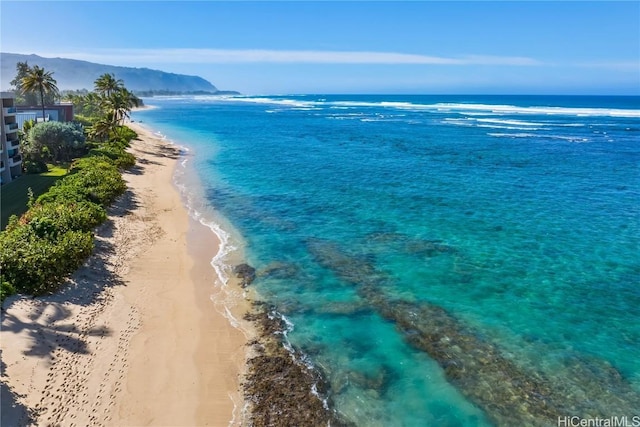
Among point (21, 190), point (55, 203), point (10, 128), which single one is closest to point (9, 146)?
point (10, 128)

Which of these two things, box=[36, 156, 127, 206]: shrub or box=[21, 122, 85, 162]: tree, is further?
box=[21, 122, 85, 162]: tree

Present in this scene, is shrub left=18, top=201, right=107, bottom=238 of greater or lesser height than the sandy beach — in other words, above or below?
above

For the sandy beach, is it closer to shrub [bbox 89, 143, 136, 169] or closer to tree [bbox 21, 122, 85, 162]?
shrub [bbox 89, 143, 136, 169]

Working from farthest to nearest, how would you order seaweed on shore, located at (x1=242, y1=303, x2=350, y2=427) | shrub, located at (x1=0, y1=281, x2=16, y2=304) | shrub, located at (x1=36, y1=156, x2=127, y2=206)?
shrub, located at (x1=36, y1=156, x2=127, y2=206)
shrub, located at (x1=0, y1=281, x2=16, y2=304)
seaweed on shore, located at (x1=242, y1=303, x2=350, y2=427)

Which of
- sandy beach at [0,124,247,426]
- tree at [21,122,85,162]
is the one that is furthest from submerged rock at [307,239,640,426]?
tree at [21,122,85,162]

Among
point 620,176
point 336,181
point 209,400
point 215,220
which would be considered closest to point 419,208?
point 336,181

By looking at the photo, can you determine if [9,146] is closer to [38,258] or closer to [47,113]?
[47,113]
